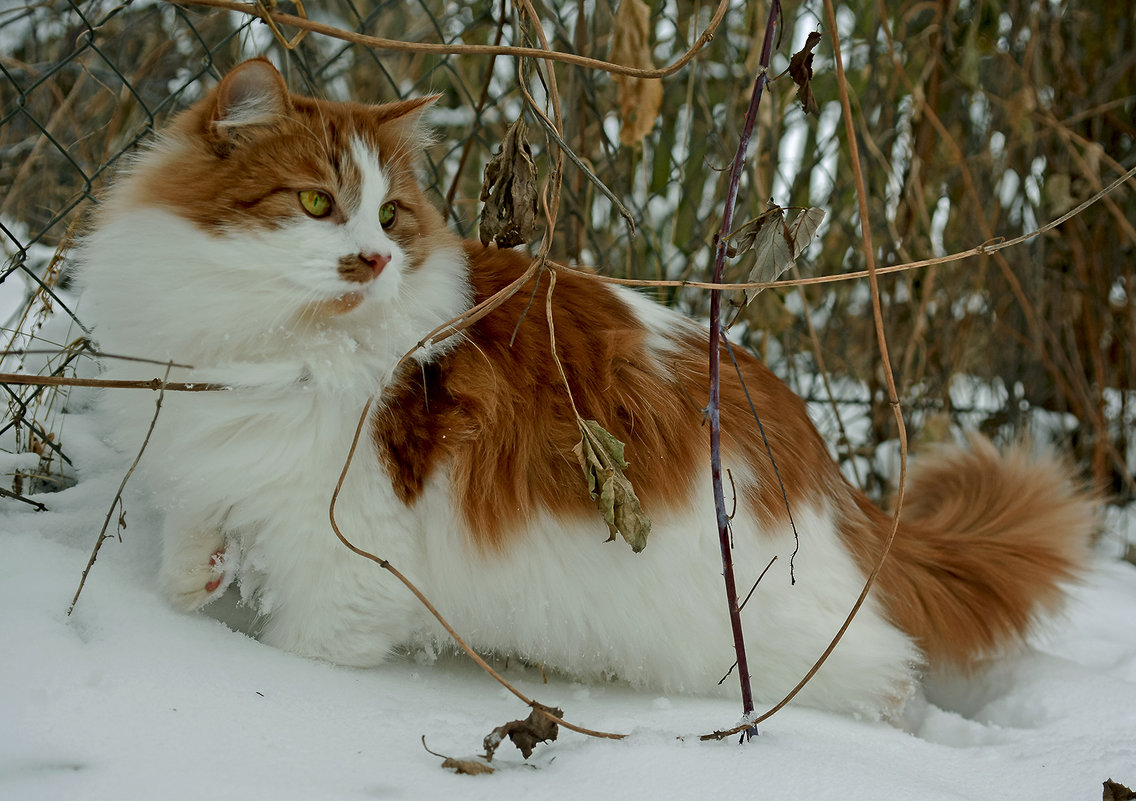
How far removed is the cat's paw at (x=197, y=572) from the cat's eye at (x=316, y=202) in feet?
2.08

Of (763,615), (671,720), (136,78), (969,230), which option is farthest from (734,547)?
(136,78)

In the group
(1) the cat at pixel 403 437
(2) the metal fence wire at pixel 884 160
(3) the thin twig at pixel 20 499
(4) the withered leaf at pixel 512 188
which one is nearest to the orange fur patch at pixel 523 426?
(1) the cat at pixel 403 437

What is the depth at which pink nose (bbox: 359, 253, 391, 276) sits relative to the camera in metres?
1.45

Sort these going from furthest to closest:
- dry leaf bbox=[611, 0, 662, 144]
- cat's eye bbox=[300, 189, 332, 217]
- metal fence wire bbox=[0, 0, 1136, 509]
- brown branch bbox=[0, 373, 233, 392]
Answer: metal fence wire bbox=[0, 0, 1136, 509]
dry leaf bbox=[611, 0, 662, 144]
cat's eye bbox=[300, 189, 332, 217]
brown branch bbox=[0, 373, 233, 392]

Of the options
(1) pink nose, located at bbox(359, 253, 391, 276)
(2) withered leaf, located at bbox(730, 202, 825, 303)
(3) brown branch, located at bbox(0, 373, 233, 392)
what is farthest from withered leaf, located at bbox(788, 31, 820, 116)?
(3) brown branch, located at bbox(0, 373, 233, 392)

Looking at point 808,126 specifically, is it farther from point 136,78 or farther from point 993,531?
point 136,78

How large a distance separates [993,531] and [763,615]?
0.74 metres

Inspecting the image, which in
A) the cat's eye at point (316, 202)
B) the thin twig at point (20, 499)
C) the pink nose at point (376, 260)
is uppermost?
the cat's eye at point (316, 202)

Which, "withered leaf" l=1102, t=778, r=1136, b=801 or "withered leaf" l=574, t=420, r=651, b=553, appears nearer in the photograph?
"withered leaf" l=1102, t=778, r=1136, b=801

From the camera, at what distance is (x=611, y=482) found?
1.36 metres

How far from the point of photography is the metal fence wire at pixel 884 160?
2.85 m

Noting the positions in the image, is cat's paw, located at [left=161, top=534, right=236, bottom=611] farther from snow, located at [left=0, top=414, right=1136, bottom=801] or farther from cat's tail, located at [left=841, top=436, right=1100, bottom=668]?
cat's tail, located at [left=841, top=436, right=1100, bottom=668]

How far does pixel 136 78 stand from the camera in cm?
A: 281

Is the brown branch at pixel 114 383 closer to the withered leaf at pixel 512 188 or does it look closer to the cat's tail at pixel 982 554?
the withered leaf at pixel 512 188
